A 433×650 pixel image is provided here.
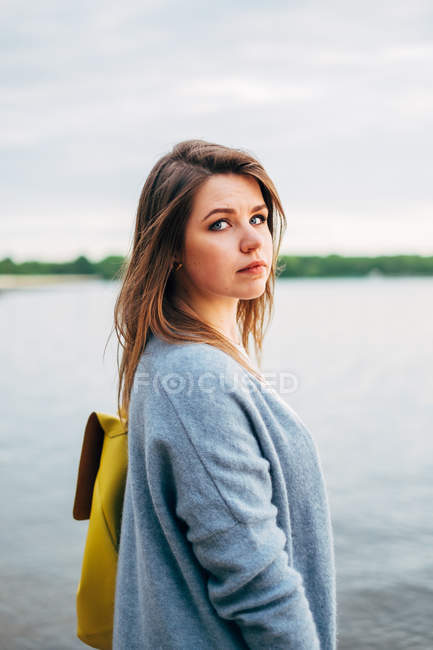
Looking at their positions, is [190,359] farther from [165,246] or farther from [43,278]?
[43,278]

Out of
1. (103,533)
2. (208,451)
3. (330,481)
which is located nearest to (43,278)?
(330,481)

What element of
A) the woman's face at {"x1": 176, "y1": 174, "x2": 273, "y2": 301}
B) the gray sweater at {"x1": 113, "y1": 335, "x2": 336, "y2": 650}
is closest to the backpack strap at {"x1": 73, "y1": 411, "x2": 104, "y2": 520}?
the gray sweater at {"x1": 113, "y1": 335, "x2": 336, "y2": 650}

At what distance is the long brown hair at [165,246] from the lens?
1.42 m

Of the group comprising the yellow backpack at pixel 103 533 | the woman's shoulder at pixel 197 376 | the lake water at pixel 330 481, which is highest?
the woman's shoulder at pixel 197 376

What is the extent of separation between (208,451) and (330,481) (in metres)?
5.46

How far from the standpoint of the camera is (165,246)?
4.81ft

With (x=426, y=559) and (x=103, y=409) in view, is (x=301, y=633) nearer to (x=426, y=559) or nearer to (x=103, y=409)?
(x=426, y=559)

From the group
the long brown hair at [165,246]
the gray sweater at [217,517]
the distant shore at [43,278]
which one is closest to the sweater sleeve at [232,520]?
the gray sweater at [217,517]

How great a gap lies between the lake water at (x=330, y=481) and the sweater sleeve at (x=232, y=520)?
2.37 ft

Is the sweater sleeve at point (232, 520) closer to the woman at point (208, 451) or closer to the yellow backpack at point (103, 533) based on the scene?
the woman at point (208, 451)

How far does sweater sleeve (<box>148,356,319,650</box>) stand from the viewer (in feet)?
3.85

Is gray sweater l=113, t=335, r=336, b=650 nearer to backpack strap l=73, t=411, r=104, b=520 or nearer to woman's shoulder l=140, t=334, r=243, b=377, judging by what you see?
woman's shoulder l=140, t=334, r=243, b=377

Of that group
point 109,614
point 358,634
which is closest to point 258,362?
point 109,614

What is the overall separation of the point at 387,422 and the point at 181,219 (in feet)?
28.3
